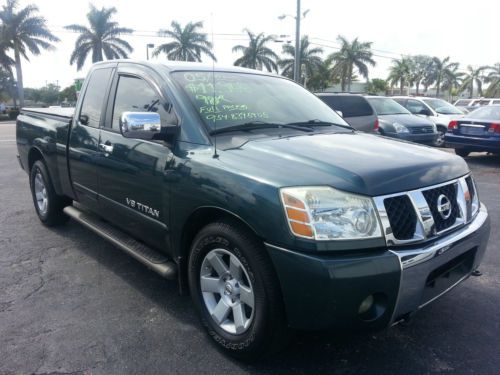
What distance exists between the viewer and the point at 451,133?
10969 mm

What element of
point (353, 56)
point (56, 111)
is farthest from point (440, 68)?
point (56, 111)

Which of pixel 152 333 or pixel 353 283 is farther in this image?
pixel 152 333

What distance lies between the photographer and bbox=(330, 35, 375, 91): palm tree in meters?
47.5

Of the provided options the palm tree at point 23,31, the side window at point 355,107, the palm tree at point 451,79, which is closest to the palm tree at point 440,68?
the palm tree at point 451,79

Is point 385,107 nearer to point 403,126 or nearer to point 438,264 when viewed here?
point 403,126

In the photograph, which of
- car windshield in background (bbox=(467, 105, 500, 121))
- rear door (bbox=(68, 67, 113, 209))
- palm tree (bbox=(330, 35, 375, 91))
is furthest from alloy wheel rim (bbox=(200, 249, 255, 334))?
palm tree (bbox=(330, 35, 375, 91))

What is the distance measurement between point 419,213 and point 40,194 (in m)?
4.58

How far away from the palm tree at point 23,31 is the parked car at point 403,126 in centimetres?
3849

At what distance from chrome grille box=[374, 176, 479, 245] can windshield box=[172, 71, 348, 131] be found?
1.27 metres

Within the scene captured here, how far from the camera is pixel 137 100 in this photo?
361 cm

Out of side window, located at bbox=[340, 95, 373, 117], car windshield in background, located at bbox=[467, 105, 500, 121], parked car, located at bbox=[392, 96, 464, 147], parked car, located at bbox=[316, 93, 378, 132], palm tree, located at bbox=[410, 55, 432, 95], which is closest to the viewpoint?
parked car, located at bbox=[316, 93, 378, 132]

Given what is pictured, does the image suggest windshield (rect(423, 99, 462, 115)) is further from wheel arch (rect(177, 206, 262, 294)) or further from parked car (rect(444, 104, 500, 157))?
wheel arch (rect(177, 206, 262, 294))

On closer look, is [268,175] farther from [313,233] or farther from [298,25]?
[298,25]

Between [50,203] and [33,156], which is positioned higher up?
[33,156]
